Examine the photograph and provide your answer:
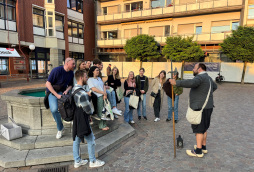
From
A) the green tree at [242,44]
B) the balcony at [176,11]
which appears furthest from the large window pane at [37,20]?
the green tree at [242,44]

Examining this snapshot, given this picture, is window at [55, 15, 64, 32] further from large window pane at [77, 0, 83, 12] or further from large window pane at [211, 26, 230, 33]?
large window pane at [211, 26, 230, 33]

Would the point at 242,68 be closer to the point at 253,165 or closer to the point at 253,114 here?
the point at 253,114

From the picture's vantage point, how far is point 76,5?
26.6 m

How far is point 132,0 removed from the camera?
2747cm

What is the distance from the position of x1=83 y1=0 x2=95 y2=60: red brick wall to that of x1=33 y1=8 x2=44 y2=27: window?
344 inches

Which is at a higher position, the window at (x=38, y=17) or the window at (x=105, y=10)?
the window at (x=105, y=10)

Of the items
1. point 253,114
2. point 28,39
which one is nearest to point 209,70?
point 253,114

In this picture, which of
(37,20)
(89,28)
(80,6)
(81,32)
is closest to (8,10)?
(37,20)

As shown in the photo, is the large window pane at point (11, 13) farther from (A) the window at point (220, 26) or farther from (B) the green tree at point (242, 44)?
(A) the window at point (220, 26)

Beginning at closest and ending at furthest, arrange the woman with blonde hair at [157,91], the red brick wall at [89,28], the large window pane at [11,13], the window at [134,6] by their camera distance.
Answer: the woman with blonde hair at [157,91] → the large window pane at [11,13] → the window at [134,6] → the red brick wall at [89,28]

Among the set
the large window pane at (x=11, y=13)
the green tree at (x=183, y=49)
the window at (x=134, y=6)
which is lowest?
the green tree at (x=183, y=49)

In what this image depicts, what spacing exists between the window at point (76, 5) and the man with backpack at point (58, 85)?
82.5 ft

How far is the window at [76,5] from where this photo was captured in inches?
1003

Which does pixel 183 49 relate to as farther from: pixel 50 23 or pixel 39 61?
pixel 39 61
